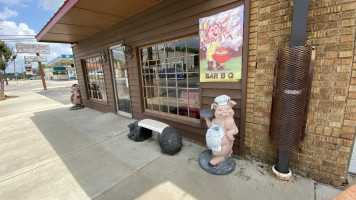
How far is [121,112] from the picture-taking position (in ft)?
14.9

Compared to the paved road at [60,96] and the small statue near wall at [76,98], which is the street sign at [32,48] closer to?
the paved road at [60,96]

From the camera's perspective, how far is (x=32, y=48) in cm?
1370

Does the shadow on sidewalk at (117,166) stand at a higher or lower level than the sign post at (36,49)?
lower

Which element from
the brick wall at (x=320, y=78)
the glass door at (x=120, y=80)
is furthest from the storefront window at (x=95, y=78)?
the brick wall at (x=320, y=78)

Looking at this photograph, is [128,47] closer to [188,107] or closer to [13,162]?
[188,107]

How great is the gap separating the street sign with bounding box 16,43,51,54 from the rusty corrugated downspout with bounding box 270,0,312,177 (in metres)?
19.1

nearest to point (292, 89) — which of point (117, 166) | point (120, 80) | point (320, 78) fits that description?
point (320, 78)

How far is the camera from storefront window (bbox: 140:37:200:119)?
2.71 metres

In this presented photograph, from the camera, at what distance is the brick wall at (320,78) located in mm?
1421

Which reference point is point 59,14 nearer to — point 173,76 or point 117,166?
point 173,76

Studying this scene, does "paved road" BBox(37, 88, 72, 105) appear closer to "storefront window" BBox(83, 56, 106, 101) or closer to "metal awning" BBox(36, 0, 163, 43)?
"storefront window" BBox(83, 56, 106, 101)

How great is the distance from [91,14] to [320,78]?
4.03 metres

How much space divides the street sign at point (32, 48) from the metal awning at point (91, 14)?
44.8 ft

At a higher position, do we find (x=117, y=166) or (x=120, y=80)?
(x=120, y=80)
